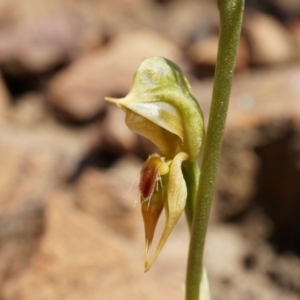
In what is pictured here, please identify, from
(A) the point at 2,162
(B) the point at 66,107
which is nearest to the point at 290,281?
(A) the point at 2,162

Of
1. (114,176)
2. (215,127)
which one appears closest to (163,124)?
(215,127)

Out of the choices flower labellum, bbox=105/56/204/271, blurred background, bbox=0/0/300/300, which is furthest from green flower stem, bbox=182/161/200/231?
blurred background, bbox=0/0/300/300

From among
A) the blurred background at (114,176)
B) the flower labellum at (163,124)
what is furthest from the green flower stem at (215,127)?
the blurred background at (114,176)

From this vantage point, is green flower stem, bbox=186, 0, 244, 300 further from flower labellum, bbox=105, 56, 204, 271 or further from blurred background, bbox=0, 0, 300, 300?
blurred background, bbox=0, 0, 300, 300

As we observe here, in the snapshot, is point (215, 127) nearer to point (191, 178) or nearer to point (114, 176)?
point (191, 178)

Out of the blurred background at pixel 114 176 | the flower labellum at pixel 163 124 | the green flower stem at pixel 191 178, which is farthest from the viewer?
the blurred background at pixel 114 176

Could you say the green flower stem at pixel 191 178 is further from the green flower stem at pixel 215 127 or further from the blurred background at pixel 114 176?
the blurred background at pixel 114 176
